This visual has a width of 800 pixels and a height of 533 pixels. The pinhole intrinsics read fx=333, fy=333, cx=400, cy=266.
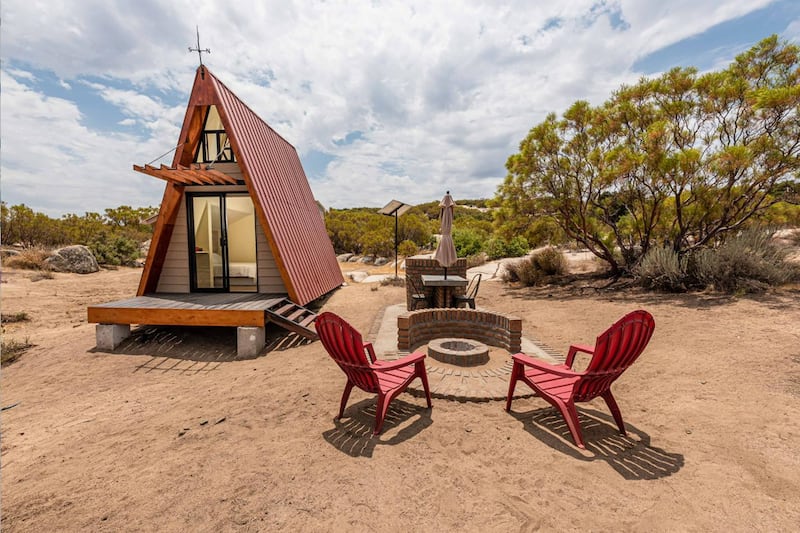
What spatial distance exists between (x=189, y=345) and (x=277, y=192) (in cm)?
403

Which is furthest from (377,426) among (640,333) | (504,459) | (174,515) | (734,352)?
(734,352)

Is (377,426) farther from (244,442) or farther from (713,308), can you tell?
(713,308)

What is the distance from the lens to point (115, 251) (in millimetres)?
17656

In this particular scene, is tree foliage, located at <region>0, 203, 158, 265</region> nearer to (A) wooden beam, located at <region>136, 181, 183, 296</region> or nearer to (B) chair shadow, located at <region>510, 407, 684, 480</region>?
(A) wooden beam, located at <region>136, 181, 183, 296</region>

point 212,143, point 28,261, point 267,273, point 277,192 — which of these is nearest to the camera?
point 267,273

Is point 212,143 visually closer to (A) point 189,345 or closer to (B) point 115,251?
(A) point 189,345

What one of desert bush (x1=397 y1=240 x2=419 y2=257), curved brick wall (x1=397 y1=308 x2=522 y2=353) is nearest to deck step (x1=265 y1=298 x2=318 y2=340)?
curved brick wall (x1=397 y1=308 x2=522 y2=353)

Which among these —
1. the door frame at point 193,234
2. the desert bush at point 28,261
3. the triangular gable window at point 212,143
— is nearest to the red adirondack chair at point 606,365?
the door frame at point 193,234

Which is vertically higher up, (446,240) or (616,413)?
(446,240)

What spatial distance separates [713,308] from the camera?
710 centimetres

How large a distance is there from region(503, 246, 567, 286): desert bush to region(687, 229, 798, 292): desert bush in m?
4.57

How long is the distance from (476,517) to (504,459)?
0.71 m

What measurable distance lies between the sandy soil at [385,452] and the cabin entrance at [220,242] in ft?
9.82

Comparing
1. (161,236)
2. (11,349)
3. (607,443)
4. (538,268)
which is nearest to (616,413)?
(607,443)
